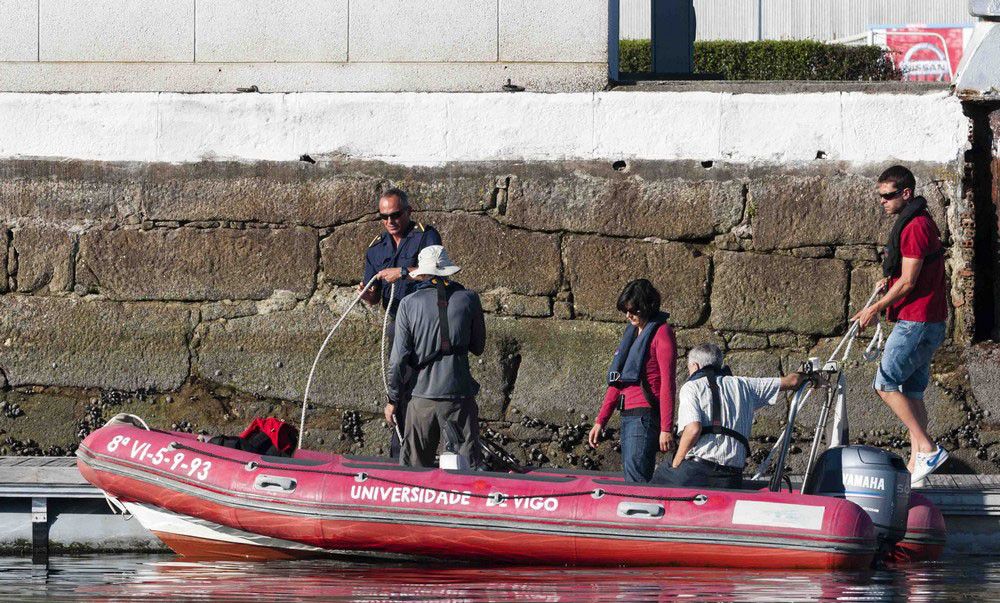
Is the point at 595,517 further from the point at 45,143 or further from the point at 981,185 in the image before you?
the point at 45,143

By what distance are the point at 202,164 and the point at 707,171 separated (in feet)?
10.4

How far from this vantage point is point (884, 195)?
26.9 feet

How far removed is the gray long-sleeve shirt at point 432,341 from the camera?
8.00 metres

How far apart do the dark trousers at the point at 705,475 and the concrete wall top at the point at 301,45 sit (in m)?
3.12

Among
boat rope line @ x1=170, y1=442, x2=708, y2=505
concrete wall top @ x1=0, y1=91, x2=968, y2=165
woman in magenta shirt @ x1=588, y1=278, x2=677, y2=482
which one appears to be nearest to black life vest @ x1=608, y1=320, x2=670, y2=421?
woman in magenta shirt @ x1=588, y1=278, x2=677, y2=482

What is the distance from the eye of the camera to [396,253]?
8.68 meters

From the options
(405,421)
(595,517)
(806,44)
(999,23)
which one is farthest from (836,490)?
(806,44)

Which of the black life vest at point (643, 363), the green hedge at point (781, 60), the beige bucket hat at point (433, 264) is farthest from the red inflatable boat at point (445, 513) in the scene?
the green hedge at point (781, 60)

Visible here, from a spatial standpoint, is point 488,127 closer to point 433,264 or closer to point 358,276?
point 358,276

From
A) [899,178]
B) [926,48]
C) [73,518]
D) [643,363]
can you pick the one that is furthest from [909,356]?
[926,48]

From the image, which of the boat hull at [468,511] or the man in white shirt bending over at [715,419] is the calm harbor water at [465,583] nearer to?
the boat hull at [468,511]

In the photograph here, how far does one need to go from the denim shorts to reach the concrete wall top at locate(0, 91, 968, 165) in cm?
171

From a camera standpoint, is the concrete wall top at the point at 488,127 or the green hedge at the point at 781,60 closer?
the concrete wall top at the point at 488,127

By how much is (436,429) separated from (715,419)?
154 cm
